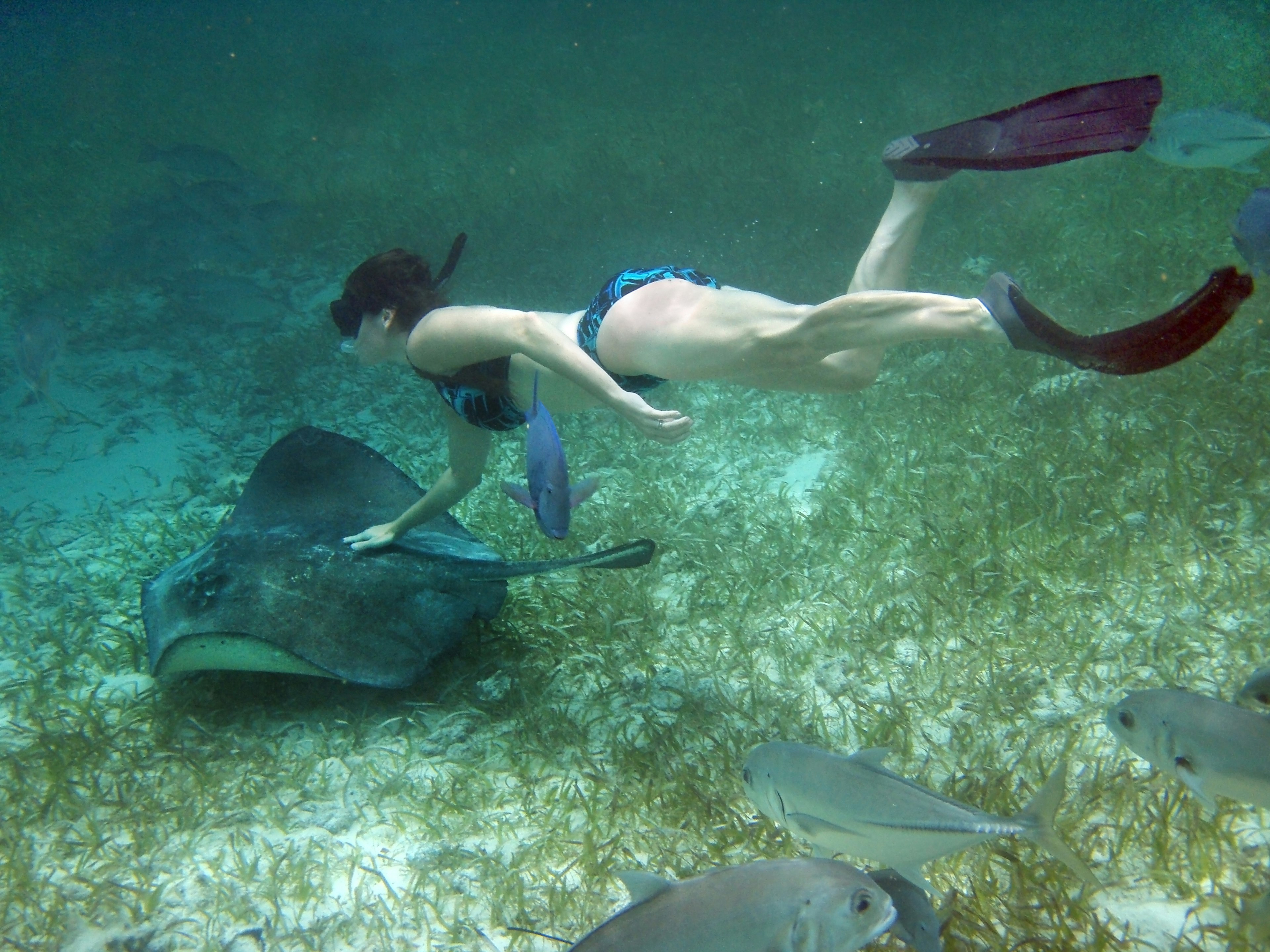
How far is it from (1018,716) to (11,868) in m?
4.27

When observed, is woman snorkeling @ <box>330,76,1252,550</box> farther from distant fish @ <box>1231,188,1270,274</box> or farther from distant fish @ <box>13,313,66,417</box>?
distant fish @ <box>13,313,66,417</box>

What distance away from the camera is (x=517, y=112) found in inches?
607

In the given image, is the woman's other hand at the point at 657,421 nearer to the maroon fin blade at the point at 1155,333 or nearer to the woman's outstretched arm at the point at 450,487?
the woman's outstretched arm at the point at 450,487

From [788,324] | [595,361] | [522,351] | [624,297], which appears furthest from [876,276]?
[522,351]

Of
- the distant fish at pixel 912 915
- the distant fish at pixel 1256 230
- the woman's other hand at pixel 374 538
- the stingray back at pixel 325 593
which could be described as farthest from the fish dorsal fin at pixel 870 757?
the distant fish at pixel 1256 230

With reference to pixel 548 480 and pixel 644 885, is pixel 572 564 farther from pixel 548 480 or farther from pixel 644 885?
pixel 644 885

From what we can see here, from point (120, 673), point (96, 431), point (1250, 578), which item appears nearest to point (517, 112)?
point (96, 431)

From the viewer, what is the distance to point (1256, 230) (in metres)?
3.90

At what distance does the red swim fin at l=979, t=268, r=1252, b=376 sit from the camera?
7.86ft

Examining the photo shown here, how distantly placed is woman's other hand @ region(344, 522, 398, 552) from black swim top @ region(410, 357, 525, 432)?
0.76 m

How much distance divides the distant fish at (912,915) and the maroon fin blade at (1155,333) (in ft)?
6.83

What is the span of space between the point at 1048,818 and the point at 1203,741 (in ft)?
1.94

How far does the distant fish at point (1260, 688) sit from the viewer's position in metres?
1.90

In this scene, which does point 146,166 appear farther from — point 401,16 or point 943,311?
point 401,16
